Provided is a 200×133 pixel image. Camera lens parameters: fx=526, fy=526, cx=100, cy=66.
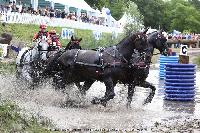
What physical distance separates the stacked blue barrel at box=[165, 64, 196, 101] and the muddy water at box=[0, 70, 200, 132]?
16.5 inches

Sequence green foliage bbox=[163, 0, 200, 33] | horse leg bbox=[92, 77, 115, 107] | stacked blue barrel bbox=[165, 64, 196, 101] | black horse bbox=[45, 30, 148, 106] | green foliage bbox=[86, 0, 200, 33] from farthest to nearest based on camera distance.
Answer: green foliage bbox=[163, 0, 200, 33], green foliage bbox=[86, 0, 200, 33], stacked blue barrel bbox=[165, 64, 196, 101], black horse bbox=[45, 30, 148, 106], horse leg bbox=[92, 77, 115, 107]

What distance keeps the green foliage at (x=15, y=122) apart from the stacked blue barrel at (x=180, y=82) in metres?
8.01

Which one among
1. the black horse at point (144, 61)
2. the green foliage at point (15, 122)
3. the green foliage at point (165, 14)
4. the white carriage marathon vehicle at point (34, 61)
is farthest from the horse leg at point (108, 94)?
the green foliage at point (165, 14)

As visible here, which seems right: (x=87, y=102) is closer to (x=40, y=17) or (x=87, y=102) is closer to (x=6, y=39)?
(x=6, y=39)

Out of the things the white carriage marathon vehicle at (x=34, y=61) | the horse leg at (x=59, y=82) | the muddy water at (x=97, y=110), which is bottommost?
the muddy water at (x=97, y=110)

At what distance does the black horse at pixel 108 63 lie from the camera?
14.9m

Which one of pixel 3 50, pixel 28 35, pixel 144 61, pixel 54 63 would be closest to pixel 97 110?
pixel 144 61

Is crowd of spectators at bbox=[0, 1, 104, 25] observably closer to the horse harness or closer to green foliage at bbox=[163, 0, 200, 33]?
the horse harness

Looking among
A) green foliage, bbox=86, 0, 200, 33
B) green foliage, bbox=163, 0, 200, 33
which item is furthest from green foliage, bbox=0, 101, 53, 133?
green foliage, bbox=163, 0, 200, 33

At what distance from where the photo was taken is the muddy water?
1220cm

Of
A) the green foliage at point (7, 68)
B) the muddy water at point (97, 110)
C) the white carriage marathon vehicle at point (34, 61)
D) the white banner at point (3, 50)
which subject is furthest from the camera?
the white banner at point (3, 50)

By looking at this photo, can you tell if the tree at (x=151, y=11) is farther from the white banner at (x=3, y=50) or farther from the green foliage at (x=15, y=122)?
the green foliage at (x=15, y=122)

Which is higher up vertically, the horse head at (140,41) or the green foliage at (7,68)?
the horse head at (140,41)

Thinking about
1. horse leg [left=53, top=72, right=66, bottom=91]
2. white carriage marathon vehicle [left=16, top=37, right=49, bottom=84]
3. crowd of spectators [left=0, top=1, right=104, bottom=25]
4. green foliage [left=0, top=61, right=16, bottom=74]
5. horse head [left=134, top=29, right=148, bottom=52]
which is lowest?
green foliage [left=0, top=61, right=16, bottom=74]
